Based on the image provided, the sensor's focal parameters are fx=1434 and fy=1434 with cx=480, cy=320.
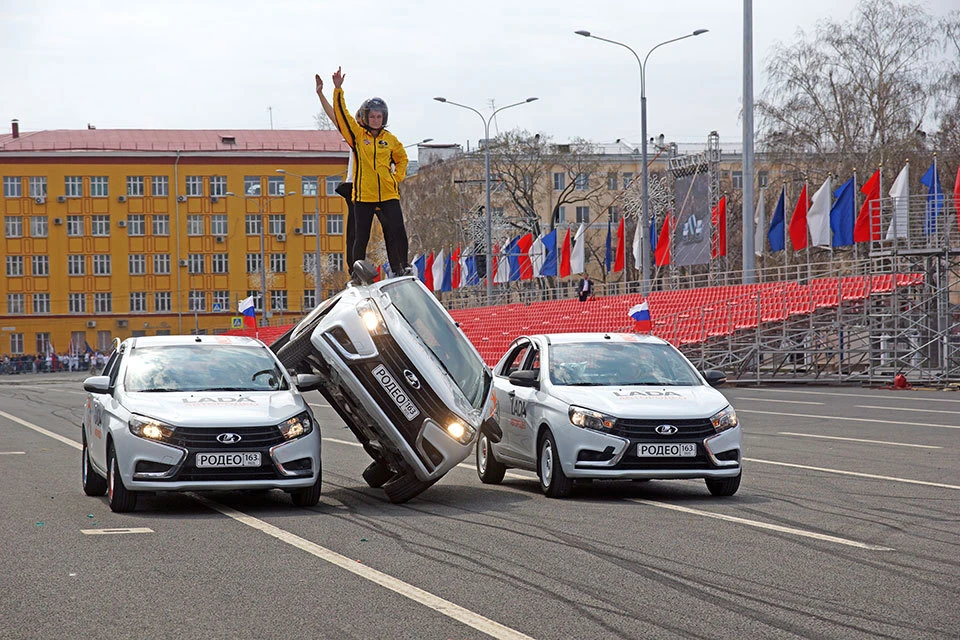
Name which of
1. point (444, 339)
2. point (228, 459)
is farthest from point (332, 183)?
point (228, 459)

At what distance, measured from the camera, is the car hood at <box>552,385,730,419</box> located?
41.4ft

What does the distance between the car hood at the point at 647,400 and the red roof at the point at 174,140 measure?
91266mm

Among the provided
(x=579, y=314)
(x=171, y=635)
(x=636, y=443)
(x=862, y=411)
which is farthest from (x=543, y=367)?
(x=579, y=314)

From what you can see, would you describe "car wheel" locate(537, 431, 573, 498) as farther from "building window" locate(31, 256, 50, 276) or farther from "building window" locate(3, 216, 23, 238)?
"building window" locate(3, 216, 23, 238)

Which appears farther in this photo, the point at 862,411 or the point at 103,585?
the point at 862,411

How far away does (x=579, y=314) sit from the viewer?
50250 millimetres

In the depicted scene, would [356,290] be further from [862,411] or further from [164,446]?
[862,411]

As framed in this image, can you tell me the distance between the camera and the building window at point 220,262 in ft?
347

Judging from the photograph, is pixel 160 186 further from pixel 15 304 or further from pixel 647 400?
pixel 647 400

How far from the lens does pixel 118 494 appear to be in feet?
38.6

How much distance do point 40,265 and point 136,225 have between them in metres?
7.32

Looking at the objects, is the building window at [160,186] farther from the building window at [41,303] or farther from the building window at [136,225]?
the building window at [41,303]

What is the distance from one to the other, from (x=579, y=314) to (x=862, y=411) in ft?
83.3

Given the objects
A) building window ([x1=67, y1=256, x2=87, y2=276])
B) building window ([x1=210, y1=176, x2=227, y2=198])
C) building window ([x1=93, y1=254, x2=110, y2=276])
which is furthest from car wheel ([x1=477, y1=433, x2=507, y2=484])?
building window ([x1=67, y1=256, x2=87, y2=276])
